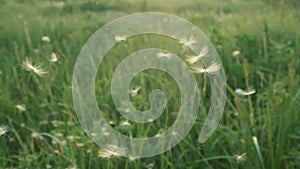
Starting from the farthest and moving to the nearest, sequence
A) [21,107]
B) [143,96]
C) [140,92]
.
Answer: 1. [140,92]
2. [143,96]
3. [21,107]

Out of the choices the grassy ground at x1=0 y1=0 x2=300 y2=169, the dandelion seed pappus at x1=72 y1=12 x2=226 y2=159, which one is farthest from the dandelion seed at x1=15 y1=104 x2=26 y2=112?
the dandelion seed pappus at x1=72 y1=12 x2=226 y2=159

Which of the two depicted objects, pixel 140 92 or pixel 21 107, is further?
pixel 140 92

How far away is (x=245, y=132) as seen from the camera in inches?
60.9

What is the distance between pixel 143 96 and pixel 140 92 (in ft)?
0.55

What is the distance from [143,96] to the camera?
1.78m

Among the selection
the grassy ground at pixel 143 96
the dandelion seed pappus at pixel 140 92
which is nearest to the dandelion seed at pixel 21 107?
the grassy ground at pixel 143 96

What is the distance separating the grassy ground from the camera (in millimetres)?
1520

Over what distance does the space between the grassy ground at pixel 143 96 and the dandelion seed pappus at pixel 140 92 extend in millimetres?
35

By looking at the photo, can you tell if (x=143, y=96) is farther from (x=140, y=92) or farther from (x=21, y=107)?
(x=21, y=107)

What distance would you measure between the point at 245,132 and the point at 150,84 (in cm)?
58

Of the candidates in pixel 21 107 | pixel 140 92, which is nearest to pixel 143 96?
pixel 140 92

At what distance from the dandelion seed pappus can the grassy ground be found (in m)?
0.04

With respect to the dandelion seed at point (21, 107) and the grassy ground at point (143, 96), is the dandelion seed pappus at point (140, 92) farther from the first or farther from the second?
the dandelion seed at point (21, 107)

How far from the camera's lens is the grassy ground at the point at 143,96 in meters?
1.52
